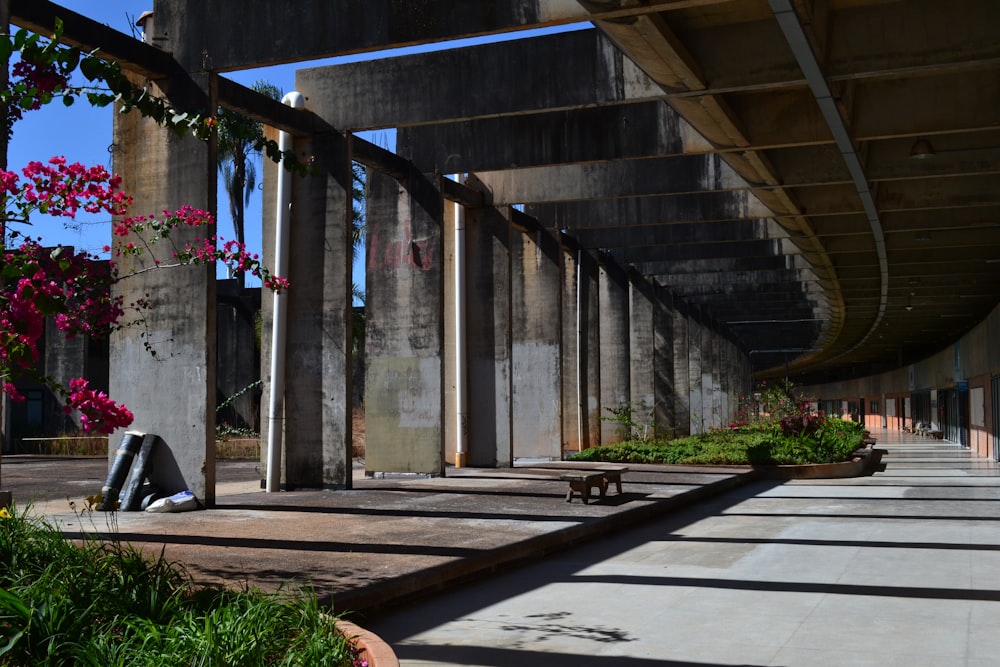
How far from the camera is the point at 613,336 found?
3206 cm

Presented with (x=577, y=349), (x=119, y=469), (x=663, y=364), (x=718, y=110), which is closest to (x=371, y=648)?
(x=119, y=469)

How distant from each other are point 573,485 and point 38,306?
9.71 metres

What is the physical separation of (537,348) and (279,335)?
10039 millimetres

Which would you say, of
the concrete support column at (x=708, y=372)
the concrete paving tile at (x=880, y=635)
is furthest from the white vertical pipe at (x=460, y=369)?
the concrete support column at (x=708, y=372)

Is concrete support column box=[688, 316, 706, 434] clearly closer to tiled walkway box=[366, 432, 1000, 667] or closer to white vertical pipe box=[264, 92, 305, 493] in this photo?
white vertical pipe box=[264, 92, 305, 493]

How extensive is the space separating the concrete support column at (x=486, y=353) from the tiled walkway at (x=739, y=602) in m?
8.01

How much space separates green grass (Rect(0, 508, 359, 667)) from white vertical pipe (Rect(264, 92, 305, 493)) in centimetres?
920

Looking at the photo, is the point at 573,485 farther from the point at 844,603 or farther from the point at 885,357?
the point at 885,357

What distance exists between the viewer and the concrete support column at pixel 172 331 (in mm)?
12820

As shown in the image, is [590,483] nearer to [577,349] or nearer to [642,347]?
[577,349]

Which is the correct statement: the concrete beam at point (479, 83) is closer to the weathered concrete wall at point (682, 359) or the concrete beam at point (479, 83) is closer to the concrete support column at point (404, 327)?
the concrete support column at point (404, 327)

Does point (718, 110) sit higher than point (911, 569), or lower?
higher

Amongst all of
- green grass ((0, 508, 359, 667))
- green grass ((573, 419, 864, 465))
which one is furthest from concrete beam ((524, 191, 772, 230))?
green grass ((0, 508, 359, 667))

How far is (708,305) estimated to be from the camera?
45906mm
